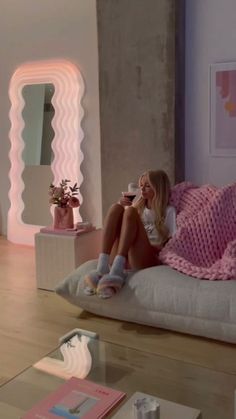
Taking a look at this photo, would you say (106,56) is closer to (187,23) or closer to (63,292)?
(187,23)

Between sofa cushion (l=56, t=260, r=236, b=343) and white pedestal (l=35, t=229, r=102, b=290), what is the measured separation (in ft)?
1.41

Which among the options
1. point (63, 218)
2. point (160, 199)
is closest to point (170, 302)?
point (160, 199)

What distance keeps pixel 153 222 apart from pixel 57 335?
0.96 metres

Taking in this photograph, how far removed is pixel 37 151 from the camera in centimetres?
452

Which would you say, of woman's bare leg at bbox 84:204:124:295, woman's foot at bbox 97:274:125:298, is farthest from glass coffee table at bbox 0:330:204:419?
woman's bare leg at bbox 84:204:124:295

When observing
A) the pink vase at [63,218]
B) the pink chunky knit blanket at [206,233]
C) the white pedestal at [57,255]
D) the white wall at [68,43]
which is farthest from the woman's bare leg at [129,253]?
the white wall at [68,43]

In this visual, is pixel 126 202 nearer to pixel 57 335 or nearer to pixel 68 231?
pixel 68 231

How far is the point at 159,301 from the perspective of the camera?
2658 millimetres

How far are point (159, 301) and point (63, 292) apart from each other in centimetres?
63

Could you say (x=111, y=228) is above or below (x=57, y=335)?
above

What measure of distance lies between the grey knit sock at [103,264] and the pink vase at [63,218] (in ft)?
2.25

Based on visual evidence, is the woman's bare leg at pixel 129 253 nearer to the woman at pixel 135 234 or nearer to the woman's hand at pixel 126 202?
the woman at pixel 135 234

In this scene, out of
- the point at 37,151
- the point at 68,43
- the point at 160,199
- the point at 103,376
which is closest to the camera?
the point at 103,376

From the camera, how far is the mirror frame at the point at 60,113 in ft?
13.8
